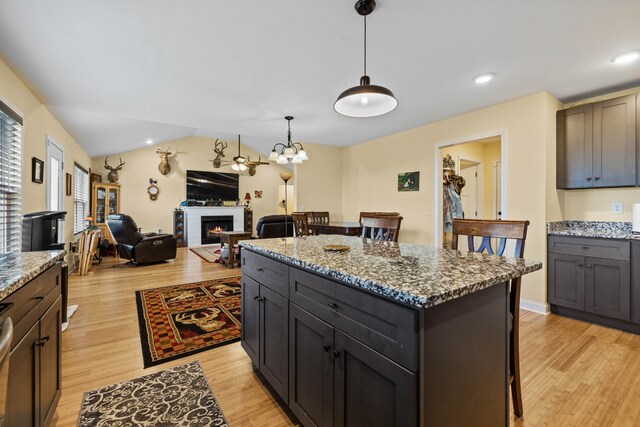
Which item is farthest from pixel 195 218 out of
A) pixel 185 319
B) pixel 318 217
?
pixel 185 319

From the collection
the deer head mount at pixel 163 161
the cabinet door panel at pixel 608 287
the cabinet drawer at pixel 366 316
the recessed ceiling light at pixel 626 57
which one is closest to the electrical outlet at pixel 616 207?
the cabinet door panel at pixel 608 287

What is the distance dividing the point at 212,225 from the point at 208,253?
5.16 feet

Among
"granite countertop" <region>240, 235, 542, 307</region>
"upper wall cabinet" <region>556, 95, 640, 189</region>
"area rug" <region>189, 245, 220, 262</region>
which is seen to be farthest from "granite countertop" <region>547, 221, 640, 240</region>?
"area rug" <region>189, 245, 220, 262</region>

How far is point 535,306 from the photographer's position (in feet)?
10.6

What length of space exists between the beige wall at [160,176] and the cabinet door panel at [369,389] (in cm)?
815

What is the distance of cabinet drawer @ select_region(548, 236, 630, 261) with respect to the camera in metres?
2.66

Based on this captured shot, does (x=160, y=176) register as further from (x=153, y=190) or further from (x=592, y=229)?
(x=592, y=229)

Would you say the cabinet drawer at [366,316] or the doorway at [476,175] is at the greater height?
the doorway at [476,175]

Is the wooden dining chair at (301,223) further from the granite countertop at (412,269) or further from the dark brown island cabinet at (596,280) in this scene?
the dark brown island cabinet at (596,280)

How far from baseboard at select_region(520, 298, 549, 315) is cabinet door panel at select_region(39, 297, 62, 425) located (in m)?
4.13

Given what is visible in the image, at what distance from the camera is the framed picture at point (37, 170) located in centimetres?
308

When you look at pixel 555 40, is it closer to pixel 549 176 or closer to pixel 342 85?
pixel 549 176

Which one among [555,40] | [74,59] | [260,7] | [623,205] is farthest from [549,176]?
[74,59]

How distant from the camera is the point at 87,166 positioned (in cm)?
647
